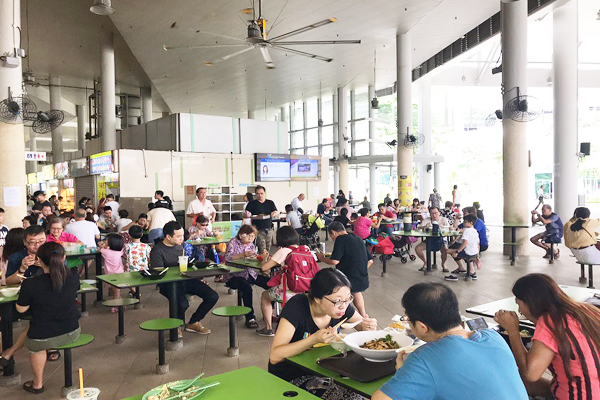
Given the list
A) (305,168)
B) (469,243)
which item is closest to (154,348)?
(469,243)

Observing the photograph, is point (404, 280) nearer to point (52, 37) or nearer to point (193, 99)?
point (52, 37)

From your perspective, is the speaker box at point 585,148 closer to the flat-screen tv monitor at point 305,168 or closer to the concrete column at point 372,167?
the flat-screen tv monitor at point 305,168

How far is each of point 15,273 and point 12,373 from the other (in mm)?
909

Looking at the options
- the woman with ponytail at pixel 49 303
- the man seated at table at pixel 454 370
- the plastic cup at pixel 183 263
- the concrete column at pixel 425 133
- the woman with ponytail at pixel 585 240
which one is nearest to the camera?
the man seated at table at pixel 454 370

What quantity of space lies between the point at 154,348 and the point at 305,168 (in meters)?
11.1

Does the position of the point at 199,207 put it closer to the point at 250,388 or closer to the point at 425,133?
the point at 250,388

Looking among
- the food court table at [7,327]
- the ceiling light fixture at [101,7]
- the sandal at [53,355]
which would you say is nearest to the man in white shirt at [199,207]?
the ceiling light fixture at [101,7]

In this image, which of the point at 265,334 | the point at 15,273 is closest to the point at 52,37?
the point at 15,273

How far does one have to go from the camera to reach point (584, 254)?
22.3 feet

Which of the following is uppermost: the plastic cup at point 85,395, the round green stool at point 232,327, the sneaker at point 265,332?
the plastic cup at point 85,395

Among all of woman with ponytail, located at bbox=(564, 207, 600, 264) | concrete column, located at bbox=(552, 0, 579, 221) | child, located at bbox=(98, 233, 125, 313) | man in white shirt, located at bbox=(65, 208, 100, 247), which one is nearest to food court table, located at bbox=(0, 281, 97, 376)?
child, located at bbox=(98, 233, 125, 313)

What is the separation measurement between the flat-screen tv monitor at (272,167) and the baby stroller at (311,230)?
269 cm

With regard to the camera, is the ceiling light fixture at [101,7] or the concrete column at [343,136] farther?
the concrete column at [343,136]

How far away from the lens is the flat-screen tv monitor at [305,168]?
15102mm
